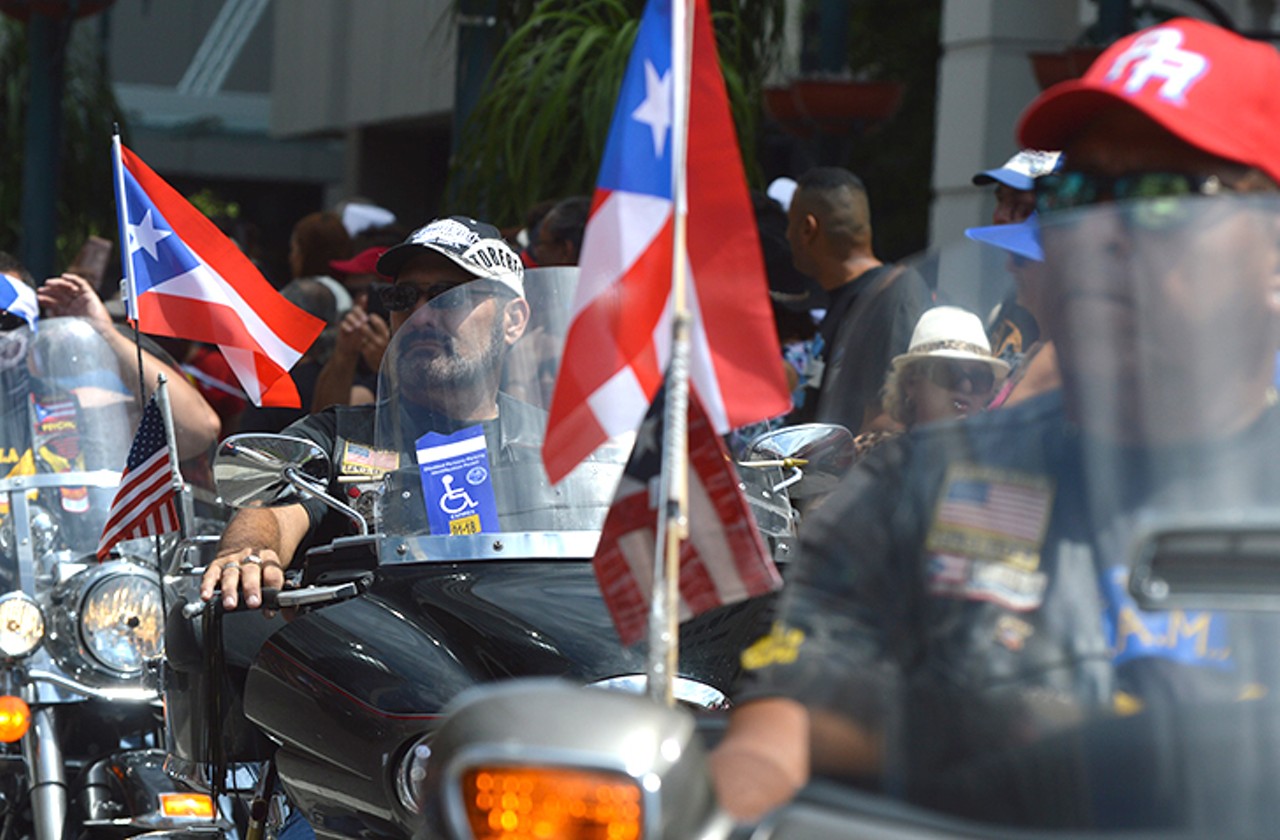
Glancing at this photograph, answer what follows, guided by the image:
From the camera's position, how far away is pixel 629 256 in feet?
8.25

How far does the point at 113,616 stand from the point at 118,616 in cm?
1

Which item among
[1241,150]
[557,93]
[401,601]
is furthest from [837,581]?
[557,93]

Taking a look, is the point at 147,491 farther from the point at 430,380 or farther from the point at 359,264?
the point at 359,264

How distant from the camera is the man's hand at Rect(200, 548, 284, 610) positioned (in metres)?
3.66

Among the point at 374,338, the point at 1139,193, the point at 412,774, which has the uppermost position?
the point at 1139,193

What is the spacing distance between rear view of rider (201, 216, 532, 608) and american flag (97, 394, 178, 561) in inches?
9.4

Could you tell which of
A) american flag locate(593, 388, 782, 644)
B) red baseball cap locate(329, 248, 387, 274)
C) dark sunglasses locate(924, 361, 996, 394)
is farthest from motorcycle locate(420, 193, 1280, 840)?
red baseball cap locate(329, 248, 387, 274)

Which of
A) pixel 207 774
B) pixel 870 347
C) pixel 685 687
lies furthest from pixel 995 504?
pixel 207 774

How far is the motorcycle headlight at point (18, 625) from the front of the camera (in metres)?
4.58

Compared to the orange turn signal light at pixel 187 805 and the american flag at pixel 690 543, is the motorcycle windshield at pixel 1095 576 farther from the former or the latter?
the orange turn signal light at pixel 187 805

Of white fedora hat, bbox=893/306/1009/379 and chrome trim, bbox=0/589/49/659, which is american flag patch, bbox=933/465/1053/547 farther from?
chrome trim, bbox=0/589/49/659

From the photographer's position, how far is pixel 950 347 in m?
3.24

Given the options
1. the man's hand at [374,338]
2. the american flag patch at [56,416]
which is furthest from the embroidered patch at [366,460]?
the man's hand at [374,338]

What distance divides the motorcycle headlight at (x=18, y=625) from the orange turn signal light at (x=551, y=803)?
3.20 metres
